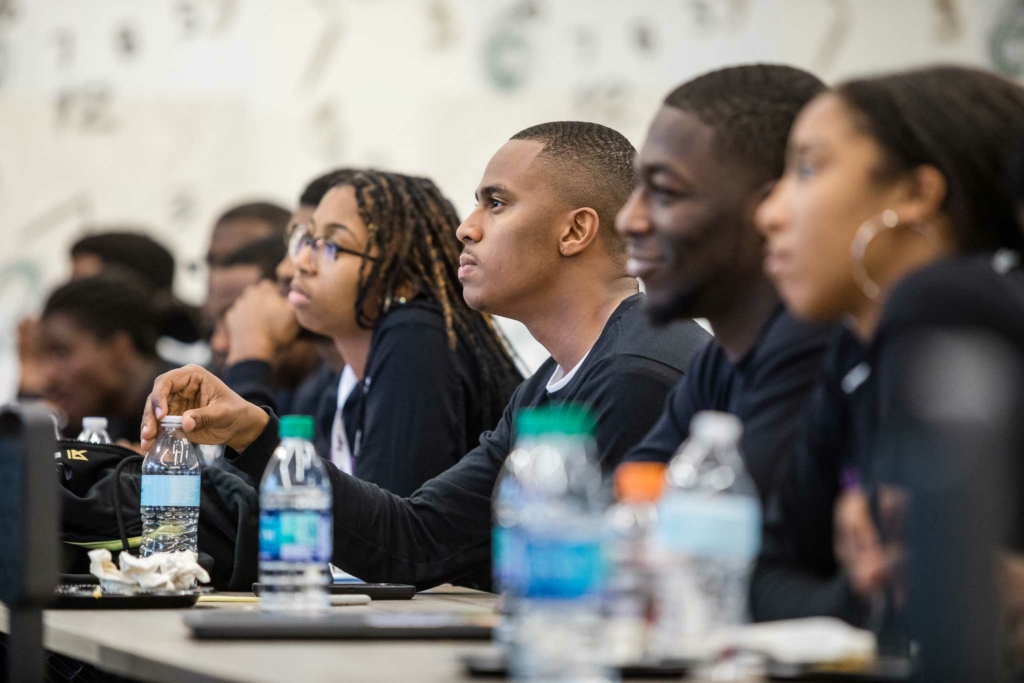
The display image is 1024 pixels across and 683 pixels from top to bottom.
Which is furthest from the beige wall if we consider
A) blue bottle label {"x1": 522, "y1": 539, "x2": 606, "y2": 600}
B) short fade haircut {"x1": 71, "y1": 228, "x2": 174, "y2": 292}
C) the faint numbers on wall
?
blue bottle label {"x1": 522, "y1": 539, "x2": 606, "y2": 600}

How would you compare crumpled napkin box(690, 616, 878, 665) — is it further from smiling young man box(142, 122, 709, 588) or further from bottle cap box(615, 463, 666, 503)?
smiling young man box(142, 122, 709, 588)

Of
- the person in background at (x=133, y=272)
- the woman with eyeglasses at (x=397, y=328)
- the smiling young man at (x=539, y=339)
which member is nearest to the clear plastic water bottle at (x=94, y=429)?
the woman with eyeglasses at (x=397, y=328)

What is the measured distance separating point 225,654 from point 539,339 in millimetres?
1295

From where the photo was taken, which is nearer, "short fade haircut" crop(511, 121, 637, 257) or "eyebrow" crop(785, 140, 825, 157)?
"eyebrow" crop(785, 140, 825, 157)

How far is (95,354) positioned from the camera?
4.57m

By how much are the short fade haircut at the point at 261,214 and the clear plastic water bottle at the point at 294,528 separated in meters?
2.89

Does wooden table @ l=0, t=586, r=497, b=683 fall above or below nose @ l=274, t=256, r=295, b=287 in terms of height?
below

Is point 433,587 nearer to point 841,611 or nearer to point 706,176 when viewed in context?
point 706,176

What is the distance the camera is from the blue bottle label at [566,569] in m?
1.20

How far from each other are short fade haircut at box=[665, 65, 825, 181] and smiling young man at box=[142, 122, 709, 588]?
0.56 meters

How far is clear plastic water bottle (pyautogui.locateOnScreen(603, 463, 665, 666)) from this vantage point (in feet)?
4.19

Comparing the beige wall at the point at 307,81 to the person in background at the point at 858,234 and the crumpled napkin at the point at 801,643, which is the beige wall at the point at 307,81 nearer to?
the person in background at the point at 858,234

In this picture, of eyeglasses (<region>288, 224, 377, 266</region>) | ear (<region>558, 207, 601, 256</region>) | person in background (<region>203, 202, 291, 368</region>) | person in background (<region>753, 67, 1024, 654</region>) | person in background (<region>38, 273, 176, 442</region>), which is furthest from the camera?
person in background (<region>203, 202, 291, 368</region>)

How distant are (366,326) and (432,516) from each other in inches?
32.0
